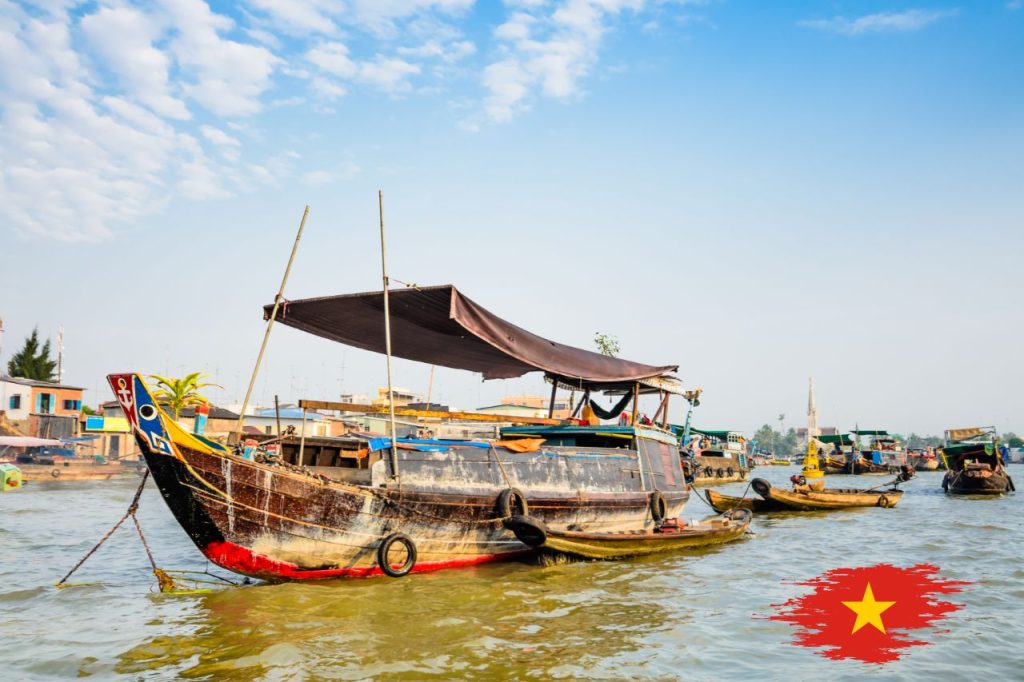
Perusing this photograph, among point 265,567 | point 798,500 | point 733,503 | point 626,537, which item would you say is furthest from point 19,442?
point 798,500

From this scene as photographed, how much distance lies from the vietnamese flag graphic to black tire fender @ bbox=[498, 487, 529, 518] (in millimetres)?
3912

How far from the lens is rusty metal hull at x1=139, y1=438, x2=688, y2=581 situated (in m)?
8.91

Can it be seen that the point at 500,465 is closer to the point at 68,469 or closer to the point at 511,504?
the point at 511,504

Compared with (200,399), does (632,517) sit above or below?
below

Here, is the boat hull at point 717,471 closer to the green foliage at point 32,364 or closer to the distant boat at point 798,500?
the distant boat at point 798,500

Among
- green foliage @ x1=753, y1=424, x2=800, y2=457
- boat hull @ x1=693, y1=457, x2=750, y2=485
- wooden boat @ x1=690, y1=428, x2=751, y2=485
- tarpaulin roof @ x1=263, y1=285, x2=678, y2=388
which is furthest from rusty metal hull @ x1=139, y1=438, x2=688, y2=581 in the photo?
green foliage @ x1=753, y1=424, x2=800, y2=457

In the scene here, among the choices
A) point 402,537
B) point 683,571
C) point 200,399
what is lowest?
point 683,571

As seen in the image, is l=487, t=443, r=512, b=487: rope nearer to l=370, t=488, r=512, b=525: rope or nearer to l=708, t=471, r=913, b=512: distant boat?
l=370, t=488, r=512, b=525: rope

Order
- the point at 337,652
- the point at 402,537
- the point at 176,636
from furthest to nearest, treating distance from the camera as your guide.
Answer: the point at 402,537 → the point at 176,636 → the point at 337,652

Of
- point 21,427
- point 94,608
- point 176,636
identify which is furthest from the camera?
point 21,427

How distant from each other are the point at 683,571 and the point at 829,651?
4.56 metres

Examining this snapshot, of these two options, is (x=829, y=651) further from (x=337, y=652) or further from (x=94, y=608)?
(x=94, y=608)

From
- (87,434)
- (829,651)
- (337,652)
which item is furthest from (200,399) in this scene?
(829,651)

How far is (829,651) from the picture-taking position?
7.55 metres
